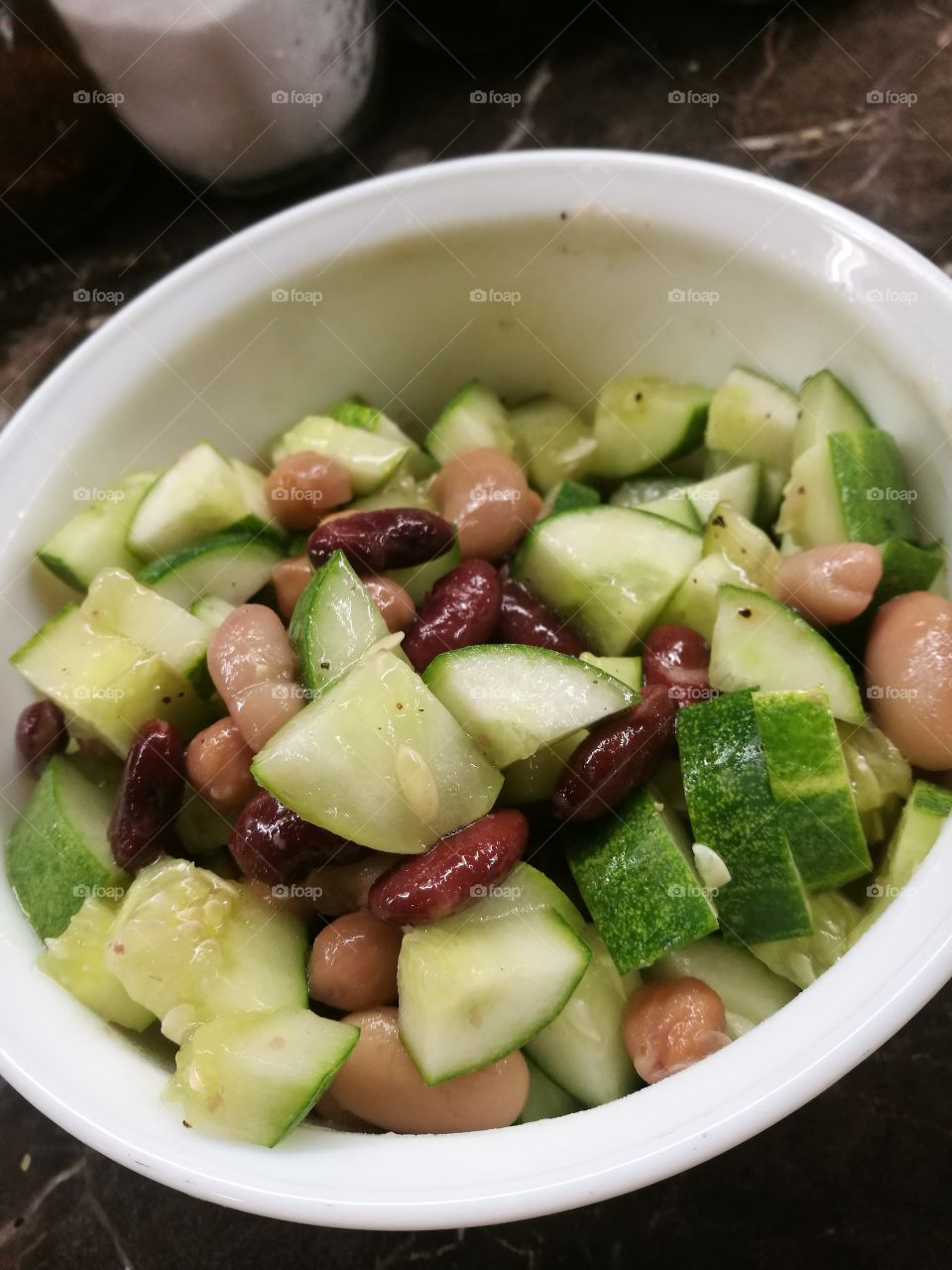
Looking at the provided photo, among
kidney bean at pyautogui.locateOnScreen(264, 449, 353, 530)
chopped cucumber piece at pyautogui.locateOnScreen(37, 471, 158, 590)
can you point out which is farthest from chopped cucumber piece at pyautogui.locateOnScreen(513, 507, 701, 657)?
chopped cucumber piece at pyautogui.locateOnScreen(37, 471, 158, 590)

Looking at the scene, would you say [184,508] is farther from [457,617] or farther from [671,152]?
[671,152]

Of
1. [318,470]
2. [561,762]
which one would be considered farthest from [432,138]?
[561,762]

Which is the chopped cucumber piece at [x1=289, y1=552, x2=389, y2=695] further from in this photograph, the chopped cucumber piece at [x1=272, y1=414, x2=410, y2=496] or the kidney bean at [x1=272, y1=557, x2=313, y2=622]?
the chopped cucumber piece at [x1=272, y1=414, x2=410, y2=496]

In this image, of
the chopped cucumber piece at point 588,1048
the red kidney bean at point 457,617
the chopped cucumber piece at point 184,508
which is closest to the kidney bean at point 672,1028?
the chopped cucumber piece at point 588,1048

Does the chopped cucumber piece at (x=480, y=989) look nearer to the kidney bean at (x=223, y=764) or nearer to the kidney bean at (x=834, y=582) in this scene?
the kidney bean at (x=223, y=764)

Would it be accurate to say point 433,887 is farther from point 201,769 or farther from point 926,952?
point 926,952

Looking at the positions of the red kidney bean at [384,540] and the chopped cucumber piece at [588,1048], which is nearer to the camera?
the chopped cucumber piece at [588,1048]
